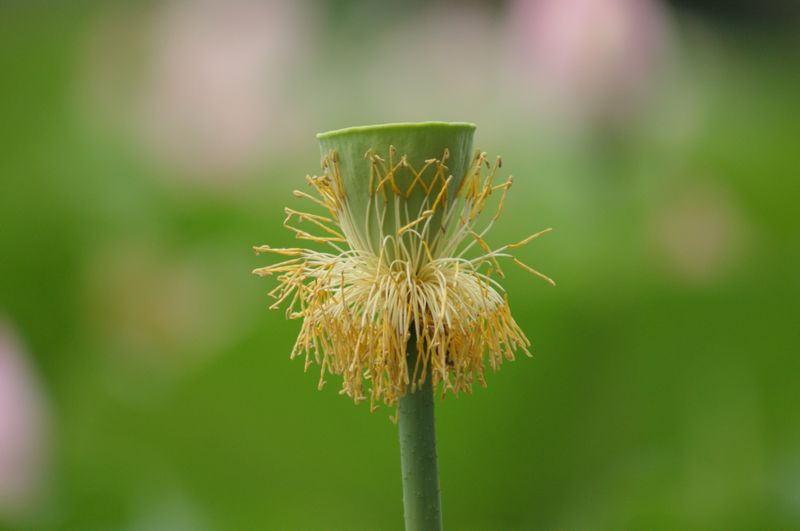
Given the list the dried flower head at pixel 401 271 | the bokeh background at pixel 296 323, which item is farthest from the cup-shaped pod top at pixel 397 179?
the bokeh background at pixel 296 323

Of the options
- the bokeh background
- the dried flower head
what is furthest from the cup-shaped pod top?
the bokeh background

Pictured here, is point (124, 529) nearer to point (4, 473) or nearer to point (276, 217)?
point (4, 473)

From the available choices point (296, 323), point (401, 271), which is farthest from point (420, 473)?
point (296, 323)

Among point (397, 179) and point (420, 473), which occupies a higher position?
point (397, 179)

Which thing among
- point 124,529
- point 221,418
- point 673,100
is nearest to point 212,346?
point 221,418

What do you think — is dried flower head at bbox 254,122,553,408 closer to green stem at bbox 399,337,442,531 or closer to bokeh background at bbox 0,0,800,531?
green stem at bbox 399,337,442,531

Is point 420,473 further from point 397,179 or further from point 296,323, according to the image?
point 296,323
